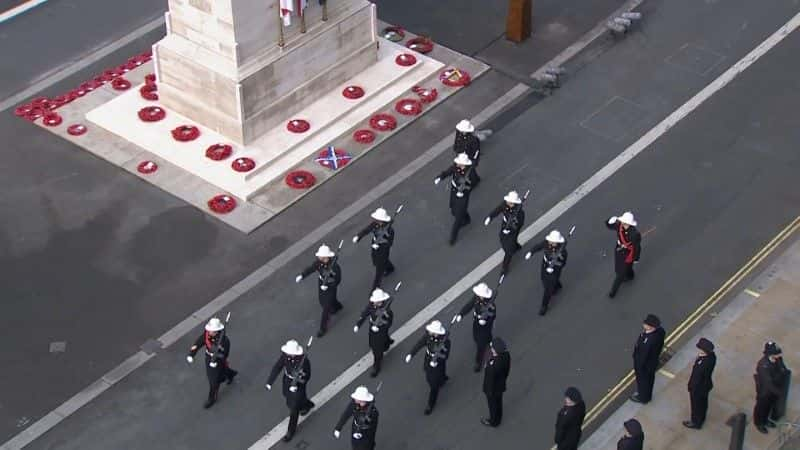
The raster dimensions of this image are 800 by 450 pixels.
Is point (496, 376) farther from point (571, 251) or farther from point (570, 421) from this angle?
point (571, 251)

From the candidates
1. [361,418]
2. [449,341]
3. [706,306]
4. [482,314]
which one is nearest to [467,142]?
[482,314]

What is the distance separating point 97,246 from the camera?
27.3 metres

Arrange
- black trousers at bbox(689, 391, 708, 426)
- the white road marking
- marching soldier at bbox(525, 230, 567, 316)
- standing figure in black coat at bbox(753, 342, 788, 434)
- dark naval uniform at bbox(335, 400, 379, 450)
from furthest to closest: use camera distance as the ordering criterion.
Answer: marching soldier at bbox(525, 230, 567, 316) → the white road marking → black trousers at bbox(689, 391, 708, 426) → standing figure in black coat at bbox(753, 342, 788, 434) → dark naval uniform at bbox(335, 400, 379, 450)

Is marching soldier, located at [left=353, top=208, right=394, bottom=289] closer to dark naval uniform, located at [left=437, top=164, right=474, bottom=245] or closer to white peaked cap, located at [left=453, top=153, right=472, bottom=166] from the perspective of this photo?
dark naval uniform, located at [left=437, top=164, right=474, bottom=245]

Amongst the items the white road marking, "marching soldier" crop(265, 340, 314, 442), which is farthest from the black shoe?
"marching soldier" crop(265, 340, 314, 442)

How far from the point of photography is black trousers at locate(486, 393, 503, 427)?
22692mm

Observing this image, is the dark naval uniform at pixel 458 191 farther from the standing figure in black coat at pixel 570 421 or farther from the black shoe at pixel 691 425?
the black shoe at pixel 691 425

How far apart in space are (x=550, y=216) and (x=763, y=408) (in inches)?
276

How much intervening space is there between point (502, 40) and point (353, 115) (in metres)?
4.83

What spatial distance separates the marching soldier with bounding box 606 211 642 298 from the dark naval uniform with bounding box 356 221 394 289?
12.9 feet

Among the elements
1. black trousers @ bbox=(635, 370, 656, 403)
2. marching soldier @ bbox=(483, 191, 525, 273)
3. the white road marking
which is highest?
marching soldier @ bbox=(483, 191, 525, 273)

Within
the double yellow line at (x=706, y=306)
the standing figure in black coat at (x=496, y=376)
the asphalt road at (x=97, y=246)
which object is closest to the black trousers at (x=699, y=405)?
the double yellow line at (x=706, y=306)

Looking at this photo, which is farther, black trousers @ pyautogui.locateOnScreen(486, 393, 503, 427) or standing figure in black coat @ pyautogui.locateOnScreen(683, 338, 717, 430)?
black trousers @ pyautogui.locateOnScreen(486, 393, 503, 427)

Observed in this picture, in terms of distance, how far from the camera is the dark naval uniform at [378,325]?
23.3 meters
